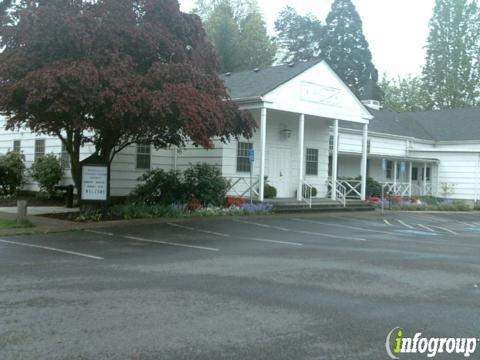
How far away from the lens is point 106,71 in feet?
52.7

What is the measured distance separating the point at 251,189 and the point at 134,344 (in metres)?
18.1

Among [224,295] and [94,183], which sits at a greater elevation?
[94,183]

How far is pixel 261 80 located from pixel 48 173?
10012 millimetres

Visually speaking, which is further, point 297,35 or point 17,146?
point 297,35

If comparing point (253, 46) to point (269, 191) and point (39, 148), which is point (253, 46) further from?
point (269, 191)

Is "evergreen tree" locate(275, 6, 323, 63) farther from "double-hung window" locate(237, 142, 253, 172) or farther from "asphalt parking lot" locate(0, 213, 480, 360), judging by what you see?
"asphalt parking lot" locate(0, 213, 480, 360)

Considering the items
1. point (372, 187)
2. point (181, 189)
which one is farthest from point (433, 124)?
point (181, 189)

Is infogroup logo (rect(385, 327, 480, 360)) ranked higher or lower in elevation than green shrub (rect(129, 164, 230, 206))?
lower

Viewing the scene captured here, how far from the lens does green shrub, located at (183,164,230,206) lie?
21.8 metres

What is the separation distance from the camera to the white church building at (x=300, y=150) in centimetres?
2436

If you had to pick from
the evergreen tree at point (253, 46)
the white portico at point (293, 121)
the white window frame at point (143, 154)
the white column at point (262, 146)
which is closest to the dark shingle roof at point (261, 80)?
the white portico at point (293, 121)

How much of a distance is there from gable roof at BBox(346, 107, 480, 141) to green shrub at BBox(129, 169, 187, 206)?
1751 centimetres

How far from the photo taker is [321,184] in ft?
96.1

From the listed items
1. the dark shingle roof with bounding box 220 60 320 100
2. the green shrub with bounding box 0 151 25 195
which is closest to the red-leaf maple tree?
the dark shingle roof with bounding box 220 60 320 100
